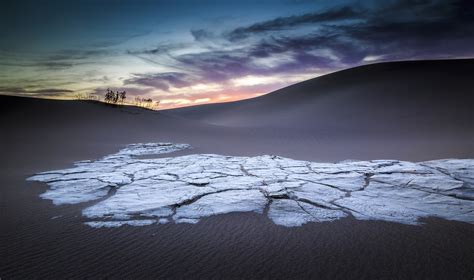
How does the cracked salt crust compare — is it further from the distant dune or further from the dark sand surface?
the distant dune

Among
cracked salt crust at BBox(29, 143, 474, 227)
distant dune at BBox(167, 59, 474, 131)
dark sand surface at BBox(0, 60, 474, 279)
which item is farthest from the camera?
distant dune at BBox(167, 59, 474, 131)

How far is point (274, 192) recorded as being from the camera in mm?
4738

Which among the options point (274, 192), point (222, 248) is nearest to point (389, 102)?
point (274, 192)

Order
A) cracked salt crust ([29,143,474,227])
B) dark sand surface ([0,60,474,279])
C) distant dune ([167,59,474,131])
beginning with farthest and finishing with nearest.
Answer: distant dune ([167,59,474,131]) → cracked salt crust ([29,143,474,227]) → dark sand surface ([0,60,474,279])

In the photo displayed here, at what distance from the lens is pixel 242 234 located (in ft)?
Result: 11.2

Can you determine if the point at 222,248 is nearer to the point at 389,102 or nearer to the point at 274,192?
the point at 274,192

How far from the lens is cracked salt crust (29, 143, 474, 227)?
3.91 metres

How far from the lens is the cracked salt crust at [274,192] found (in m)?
3.91

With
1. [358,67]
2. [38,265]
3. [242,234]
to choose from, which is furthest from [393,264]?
[358,67]

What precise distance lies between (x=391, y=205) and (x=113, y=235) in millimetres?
3981

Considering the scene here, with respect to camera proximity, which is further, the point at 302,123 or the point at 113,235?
the point at 302,123

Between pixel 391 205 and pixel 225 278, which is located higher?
pixel 391 205

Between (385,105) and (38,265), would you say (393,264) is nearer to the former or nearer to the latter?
(38,265)

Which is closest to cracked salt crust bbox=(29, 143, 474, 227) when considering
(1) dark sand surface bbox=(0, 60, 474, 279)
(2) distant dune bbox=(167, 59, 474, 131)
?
(1) dark sand surface bbox=(0, 60, 474, 279)
